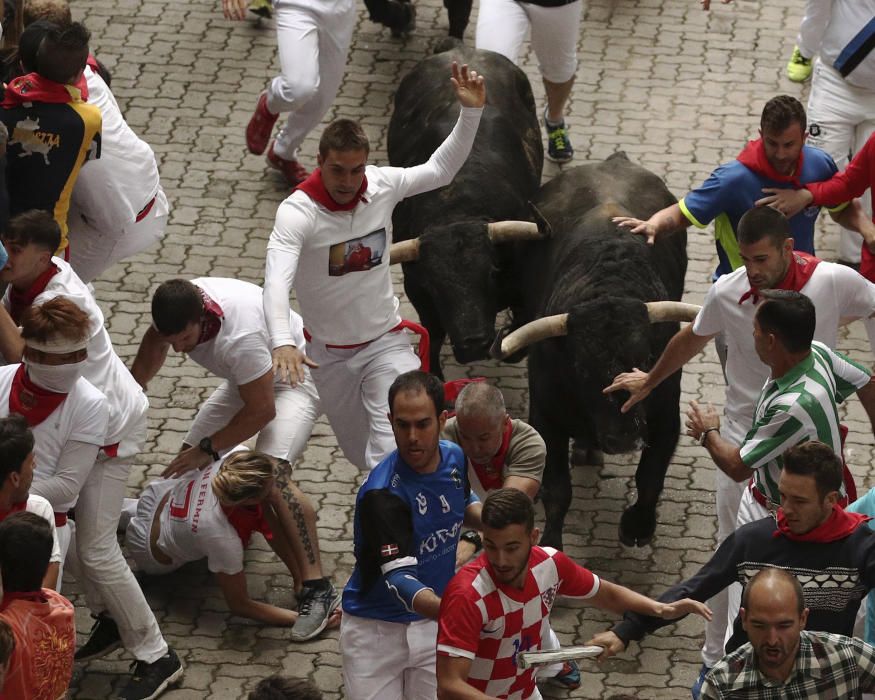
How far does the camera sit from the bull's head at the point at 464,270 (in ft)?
29.0

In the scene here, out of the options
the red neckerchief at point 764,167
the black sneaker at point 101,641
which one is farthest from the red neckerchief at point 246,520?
the red neckerchief at point 764,167

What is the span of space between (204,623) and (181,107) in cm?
567

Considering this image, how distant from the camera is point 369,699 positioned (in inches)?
249

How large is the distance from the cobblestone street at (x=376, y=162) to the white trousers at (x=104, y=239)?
3.24ft

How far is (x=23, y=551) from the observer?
548cm

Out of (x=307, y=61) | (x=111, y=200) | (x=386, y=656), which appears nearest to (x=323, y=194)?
(x=111, y=200)

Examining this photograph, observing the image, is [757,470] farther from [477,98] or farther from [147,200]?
[147,200]

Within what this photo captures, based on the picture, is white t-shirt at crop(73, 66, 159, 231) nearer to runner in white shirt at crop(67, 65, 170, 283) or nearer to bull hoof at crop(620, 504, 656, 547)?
runner in white shirt at crop(67, 65, 170, 283)

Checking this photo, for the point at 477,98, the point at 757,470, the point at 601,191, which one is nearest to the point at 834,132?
the point at 601,191

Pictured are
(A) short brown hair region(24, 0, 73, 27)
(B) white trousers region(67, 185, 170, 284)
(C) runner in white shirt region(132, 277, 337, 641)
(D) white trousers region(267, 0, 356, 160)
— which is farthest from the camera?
(D) white trousers region(267, 0, 356, 160)

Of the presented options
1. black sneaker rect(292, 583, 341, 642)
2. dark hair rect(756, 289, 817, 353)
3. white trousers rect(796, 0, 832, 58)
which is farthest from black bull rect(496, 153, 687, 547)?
white trousers rect(796, 0, 832, 58)

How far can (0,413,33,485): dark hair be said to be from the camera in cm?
589

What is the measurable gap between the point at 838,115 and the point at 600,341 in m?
3.17

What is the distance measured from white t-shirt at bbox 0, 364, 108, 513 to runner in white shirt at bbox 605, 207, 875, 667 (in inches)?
98.4
